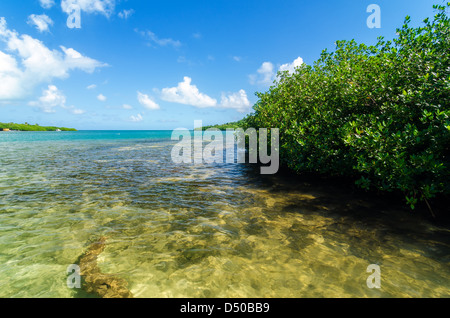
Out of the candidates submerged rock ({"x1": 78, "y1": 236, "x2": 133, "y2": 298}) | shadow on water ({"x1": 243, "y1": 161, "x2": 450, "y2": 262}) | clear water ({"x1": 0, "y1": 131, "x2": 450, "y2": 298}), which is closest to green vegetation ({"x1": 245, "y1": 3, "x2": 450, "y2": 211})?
shadow on water ({"x1": 243, "y1": 161, "x2": 450, "y2": 262})

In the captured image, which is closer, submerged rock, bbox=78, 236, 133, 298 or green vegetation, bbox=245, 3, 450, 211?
submerged rock, bbox=78, 236, 133, 298

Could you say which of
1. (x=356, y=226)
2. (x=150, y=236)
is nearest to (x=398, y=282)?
(x=356, y=226)

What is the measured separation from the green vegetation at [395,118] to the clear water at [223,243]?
5.57ft

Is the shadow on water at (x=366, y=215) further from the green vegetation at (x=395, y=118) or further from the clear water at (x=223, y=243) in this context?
the green vegetation at (x=395, y=118)

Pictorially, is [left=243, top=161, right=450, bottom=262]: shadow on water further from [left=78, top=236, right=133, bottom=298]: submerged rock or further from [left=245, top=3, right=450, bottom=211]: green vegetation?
[left=78, top=236, right=133, bottom=298]: submerged rock

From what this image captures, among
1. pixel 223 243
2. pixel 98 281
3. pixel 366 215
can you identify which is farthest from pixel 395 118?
pixel 98 281

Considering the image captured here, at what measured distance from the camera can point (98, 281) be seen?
4.41 m

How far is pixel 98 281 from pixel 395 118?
1058cm

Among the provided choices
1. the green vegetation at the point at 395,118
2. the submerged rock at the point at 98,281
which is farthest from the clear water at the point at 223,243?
the green vegetation at the point at 395,118

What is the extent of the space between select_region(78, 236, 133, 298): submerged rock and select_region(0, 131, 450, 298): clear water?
6.2 inches

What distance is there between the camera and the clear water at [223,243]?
434cm

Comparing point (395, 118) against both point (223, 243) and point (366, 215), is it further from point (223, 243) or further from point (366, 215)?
point (223, 243)

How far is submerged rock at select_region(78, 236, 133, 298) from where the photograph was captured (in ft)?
13.5
